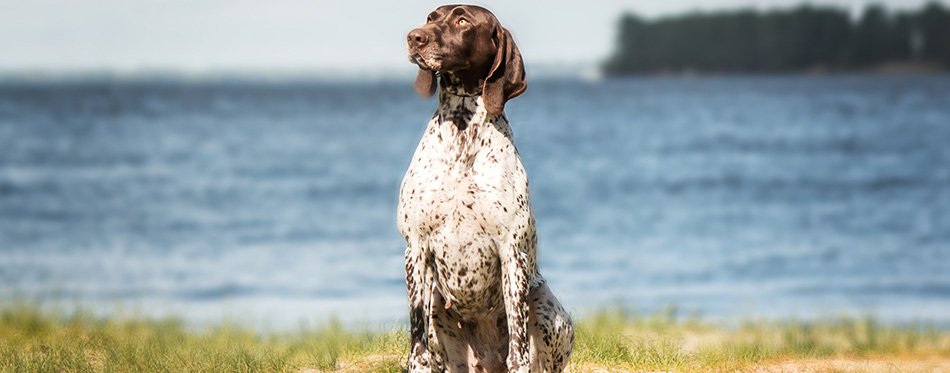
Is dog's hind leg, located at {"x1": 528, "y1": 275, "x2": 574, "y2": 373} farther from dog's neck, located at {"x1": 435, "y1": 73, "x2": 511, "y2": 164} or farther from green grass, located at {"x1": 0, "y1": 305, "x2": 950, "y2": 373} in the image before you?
green grass, located at {"x1": 0, "y1": 305, "x2": 950, "y2": 373}

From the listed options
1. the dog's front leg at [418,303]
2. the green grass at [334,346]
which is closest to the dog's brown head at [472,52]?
the dog's front leg at [418,303]

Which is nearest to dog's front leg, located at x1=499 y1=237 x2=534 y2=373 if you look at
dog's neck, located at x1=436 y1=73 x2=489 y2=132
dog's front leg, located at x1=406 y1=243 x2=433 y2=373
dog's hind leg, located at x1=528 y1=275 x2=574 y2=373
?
dog's hind leg, located at x1=528 y1=275 x2=574 y2=373

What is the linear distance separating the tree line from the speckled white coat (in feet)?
146

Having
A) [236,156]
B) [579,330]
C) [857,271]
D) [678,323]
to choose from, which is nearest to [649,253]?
[857,271]

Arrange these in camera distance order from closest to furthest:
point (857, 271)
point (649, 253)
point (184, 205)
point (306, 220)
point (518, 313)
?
point (518, 313), point (857, 271), point (649, 253), point (306, 220), point (184, 205)

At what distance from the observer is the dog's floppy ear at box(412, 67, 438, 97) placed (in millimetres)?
4770

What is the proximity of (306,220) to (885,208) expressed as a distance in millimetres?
11511

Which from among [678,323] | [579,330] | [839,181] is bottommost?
[839,181]

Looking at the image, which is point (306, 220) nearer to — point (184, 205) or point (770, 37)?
point (184, 205)

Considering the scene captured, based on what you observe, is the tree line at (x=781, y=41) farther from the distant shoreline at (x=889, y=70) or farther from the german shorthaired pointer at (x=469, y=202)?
the german shorthaired pointer at (x=469, y=202)

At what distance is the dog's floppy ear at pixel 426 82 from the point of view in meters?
4.77

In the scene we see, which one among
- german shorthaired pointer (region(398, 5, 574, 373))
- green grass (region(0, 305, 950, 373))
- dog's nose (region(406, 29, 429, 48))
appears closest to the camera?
dog's nose (region(406, 29, 429, 48))

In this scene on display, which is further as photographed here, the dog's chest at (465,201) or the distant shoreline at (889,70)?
the distant shoreline at (889,70)

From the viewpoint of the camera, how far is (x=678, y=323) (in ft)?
30.8
